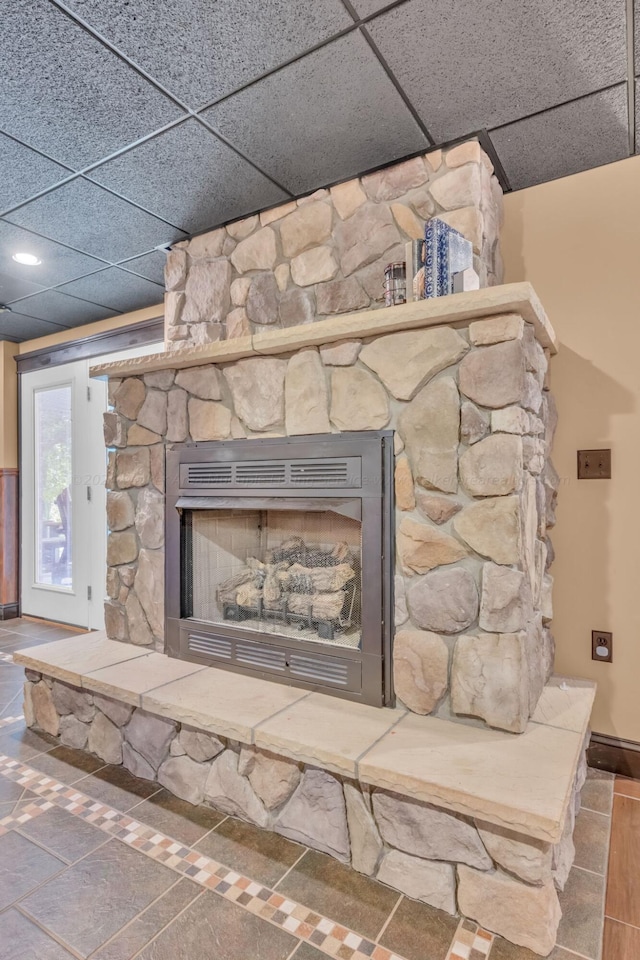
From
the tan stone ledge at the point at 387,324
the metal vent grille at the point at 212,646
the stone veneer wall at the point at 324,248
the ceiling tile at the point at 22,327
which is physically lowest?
the metal vent grille at the point at 212,646

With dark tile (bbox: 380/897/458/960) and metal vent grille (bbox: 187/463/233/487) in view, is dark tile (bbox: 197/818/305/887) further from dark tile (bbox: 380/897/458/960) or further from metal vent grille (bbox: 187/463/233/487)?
metal vent grille (bbox: 187/463/233/487)

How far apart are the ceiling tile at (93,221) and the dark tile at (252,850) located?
2406mm

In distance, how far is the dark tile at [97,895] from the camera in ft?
4.24

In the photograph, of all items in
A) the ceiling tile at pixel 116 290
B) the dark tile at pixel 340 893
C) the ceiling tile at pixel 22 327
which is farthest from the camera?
the ceiling tile at pixel 22 327

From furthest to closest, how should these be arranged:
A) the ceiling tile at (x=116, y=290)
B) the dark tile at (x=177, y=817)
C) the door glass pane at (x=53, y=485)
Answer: the door glass pane at (x=53, y=485)
the ceiling tile at (x=116, y=290)
the dark tile at (x=177, y=817)

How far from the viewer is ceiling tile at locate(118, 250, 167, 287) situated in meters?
2.79

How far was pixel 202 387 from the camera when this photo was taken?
218 centimetres

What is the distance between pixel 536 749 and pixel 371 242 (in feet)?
5.74

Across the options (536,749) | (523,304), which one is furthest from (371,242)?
(536,749)

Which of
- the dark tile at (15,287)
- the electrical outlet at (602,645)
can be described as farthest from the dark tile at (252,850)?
the dark tile at (15,287)

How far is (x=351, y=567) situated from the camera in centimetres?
188

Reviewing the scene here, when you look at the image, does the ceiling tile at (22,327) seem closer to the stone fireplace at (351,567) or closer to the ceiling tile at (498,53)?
the stone fireplace at (351,567)

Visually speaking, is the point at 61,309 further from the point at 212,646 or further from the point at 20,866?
the point at 20,866

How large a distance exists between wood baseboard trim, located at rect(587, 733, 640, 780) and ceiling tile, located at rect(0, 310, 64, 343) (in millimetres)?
4157
